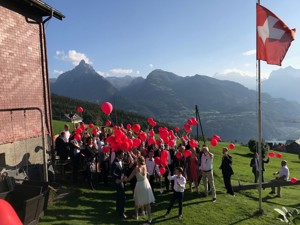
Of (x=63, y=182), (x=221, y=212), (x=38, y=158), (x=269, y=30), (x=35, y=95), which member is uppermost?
(x=269, y=30)

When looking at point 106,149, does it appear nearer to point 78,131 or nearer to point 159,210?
point 78,131

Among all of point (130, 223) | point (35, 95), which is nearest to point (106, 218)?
point (130, 223)

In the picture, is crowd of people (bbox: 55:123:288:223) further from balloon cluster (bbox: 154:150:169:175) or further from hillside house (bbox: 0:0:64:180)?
hillside house (bbox: 0:0:64:180)

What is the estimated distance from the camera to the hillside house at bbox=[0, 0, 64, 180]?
1081 centimetres

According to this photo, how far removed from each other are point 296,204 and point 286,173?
172 cm

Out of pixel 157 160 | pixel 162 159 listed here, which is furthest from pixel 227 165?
pixel 157 160

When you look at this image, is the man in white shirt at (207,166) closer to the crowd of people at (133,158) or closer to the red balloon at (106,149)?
the crowd of people at (133,158)

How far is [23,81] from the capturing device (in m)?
11.9

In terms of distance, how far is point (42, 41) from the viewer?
43.5 feet

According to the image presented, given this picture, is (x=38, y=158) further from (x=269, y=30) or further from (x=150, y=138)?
(x=269, y=30)

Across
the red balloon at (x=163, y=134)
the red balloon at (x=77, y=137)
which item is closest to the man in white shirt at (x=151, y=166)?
the red balloon at (x=163, y=134)

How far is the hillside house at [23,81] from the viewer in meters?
10.8

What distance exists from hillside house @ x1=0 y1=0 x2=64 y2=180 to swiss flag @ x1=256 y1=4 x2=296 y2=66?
7390 millimetres

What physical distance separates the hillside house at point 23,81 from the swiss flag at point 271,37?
7.39 metres
